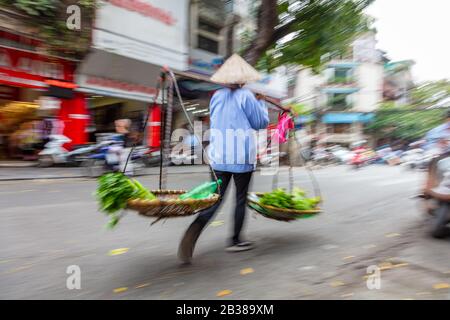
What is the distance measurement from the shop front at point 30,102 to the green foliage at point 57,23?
582mm

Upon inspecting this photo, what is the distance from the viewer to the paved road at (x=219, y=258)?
2.86 meters

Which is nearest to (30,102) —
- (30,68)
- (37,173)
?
(30,68)

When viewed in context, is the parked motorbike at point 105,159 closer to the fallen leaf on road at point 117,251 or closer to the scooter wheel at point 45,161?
the scooter wheel at point 45,161

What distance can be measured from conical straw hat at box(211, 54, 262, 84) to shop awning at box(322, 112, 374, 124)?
34511mm

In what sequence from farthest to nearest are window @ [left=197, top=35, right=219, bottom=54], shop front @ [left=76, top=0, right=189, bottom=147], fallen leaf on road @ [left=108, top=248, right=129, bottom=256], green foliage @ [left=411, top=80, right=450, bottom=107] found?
green foliage @ [left=411, top=80, right=450, bottom=107], window @ [left=197, top=35, right=219, bottom=54], shop front @ [left=76, top=0, right=189, bottom=147], fallen leaf on road @ [left=108, top=248, right=129, bottom=256]

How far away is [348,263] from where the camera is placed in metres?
3.52

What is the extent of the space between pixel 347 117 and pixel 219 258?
119 feet

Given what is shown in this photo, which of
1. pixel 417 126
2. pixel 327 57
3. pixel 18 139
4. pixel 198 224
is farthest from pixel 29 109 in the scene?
pixel 417 126

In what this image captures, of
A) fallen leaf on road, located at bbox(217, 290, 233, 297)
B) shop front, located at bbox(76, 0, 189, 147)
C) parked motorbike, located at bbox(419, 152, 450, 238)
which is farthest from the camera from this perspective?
shop front, located at bbox(76, 0, 189, 147)

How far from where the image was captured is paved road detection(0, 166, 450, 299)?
113 inches

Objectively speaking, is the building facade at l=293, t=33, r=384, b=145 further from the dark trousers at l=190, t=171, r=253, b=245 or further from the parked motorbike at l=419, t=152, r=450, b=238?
the dark trousers at l=190, t=171, r=253, b=245

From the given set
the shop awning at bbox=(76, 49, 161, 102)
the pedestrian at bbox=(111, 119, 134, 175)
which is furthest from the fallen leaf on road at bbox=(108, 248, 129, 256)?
the shop awning at bbox=(76, 49, 161, 102)

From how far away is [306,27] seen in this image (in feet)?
39.5

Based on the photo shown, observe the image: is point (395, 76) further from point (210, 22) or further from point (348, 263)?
point (348, 263)
